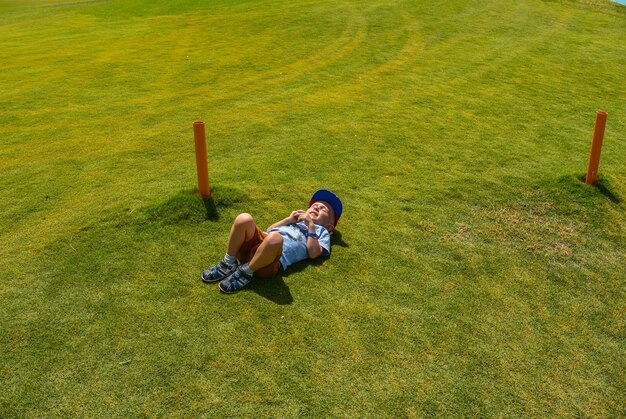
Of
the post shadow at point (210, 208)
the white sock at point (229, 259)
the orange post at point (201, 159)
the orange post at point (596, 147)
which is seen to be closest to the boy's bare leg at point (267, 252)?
the white sock at point (229, 259)

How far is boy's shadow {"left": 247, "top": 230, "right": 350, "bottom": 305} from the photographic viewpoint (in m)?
5.93

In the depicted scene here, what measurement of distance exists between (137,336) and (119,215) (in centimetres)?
266

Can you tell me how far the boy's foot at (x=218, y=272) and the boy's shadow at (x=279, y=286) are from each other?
280 mm

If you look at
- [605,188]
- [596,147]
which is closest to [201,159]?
[596,147]

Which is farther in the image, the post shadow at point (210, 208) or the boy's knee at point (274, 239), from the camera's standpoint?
the post shadow at point (210, 208)

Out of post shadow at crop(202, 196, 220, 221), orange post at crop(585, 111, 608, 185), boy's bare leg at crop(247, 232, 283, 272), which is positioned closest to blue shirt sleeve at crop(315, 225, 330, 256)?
boy's bare leg at crop(247, 232, 283, 272)

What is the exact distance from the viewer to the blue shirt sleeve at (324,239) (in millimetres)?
6723

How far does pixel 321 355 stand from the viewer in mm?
5172

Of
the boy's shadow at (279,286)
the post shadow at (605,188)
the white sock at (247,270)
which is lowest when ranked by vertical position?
the post shadow at (605,188)

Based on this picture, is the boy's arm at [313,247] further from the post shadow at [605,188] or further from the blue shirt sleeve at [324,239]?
the post shadow at [605,188]

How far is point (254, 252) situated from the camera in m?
6.26

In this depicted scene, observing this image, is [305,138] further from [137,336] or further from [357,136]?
[137,336]

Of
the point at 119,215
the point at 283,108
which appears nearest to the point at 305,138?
the point at 283,108

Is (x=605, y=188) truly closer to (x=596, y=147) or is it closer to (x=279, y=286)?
(x=596, y=147)
